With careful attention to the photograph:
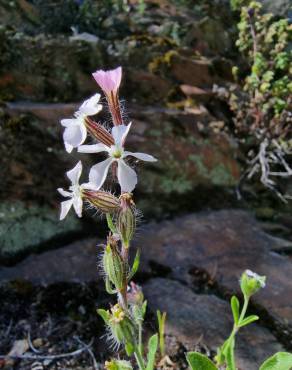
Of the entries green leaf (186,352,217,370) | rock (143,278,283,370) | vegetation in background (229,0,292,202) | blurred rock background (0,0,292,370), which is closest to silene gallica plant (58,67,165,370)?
green leaf (186,352,217,370)

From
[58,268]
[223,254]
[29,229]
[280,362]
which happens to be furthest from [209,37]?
[280,362]

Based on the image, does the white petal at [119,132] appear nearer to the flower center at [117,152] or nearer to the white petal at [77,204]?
the flower center at [117,152]

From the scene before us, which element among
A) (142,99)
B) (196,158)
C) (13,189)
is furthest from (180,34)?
(13,189)

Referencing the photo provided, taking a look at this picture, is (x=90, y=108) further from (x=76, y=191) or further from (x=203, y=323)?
(x=203, y=323)

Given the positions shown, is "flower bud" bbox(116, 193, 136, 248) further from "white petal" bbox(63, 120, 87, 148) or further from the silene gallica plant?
"white petal" bbox(63, 120, 87, 148)

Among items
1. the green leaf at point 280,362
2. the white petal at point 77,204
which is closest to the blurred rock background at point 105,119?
the green leaf at point 280,362

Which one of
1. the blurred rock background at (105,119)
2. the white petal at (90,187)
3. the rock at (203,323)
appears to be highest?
the white petal at (90,187)
